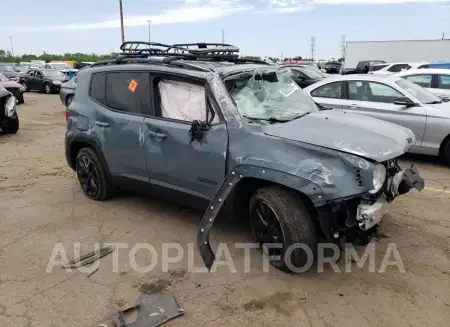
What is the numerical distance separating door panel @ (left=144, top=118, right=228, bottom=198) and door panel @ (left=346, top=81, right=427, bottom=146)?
14.3 ft

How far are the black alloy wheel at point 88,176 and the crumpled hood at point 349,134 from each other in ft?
8.48

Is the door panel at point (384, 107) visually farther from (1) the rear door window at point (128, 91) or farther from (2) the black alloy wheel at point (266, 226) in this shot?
(1) the rear door window at point (128, 91)

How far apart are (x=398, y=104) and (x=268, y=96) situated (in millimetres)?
3758

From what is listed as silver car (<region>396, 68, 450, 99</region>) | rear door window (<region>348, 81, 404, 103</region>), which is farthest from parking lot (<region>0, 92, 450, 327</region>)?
silver car (<region>396, 68, 450, 99</region>)

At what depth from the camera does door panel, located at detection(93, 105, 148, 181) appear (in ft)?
14.3

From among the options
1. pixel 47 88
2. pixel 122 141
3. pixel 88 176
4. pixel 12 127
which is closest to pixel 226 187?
pixel 122 141

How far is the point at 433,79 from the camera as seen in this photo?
888cm

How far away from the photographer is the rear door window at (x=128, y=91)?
171 inches

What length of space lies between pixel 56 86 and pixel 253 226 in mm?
22196

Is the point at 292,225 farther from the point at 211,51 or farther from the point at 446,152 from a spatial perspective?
the point at 446,152

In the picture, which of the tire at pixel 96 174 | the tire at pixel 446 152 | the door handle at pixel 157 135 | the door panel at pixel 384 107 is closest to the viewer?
the door handle at pixel 157 135

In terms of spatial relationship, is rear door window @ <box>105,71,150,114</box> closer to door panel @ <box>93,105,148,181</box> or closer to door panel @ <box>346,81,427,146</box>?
door panel @ <box>93,105,148,181</box>

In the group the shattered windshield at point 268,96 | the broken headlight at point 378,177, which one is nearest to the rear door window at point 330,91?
the shattered windshield at point 268,96

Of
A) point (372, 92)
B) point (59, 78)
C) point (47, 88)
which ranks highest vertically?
point (372, 92)
